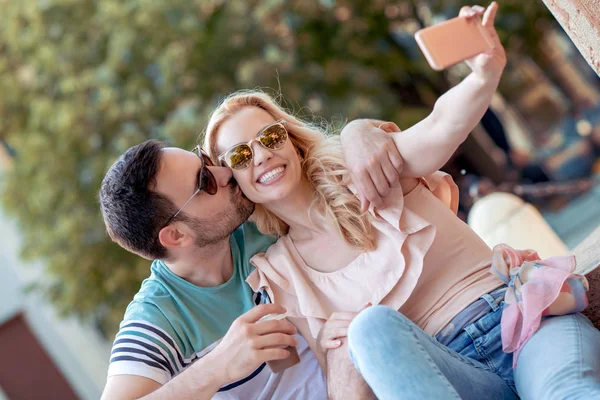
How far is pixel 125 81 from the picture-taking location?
671 centimetres

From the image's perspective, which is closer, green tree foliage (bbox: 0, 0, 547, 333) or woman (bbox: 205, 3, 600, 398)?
woman (bbox: 205, 3, 600, 398)

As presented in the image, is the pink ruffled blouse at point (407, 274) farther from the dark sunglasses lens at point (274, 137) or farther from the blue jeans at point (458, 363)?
the dark sunglasses lens at point (274, 137)

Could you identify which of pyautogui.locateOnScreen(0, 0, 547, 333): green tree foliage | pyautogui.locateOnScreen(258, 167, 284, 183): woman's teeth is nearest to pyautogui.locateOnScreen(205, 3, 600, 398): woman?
pyautogui.locateOnScreen(258, 167, 284, 183): woman's teeth

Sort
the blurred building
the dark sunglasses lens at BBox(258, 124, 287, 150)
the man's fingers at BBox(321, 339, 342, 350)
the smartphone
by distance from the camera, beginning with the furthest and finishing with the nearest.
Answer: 1. the blurred building
2. the dark sunglasses lens at BBox(258, 124, 287, 150)
3. the man's fingers at BBox(321, 339, 342, 350)
4. the smartphone

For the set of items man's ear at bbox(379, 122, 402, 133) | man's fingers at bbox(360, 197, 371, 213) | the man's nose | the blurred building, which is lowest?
the blurred building

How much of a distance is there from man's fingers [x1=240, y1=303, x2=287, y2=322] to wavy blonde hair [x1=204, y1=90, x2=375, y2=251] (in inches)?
12.4

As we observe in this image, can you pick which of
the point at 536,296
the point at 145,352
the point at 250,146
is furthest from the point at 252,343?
the point at 536,296

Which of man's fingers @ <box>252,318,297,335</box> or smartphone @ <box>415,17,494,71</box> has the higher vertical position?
smartphone @ <box>415,17,494,71</box>

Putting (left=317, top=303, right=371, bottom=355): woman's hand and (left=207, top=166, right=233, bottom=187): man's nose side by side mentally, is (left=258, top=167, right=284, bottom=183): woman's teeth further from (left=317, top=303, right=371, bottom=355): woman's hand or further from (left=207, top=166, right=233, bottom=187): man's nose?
(left=317, top=303, right=371, bottom=355): woman's hand

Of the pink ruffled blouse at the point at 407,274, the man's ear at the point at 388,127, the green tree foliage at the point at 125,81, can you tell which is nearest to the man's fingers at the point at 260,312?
the pink ruffled blouse at the point at 407,274

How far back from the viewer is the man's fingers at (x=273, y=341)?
191 centimetres

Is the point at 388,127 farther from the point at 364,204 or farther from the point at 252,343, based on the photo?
the point at 252,343

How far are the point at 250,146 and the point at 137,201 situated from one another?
1.18 ft

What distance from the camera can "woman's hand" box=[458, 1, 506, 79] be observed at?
1.62 meters
